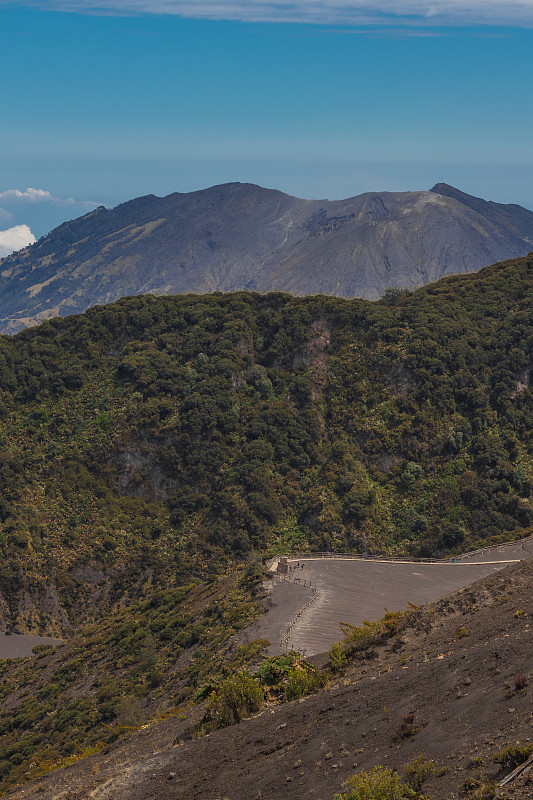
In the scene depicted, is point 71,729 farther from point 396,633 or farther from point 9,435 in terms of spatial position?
point 9,435

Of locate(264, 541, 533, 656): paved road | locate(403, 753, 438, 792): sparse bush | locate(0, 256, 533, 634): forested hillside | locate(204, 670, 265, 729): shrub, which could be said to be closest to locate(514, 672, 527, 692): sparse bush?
locate(403, 753, 438, 792): sparse bush

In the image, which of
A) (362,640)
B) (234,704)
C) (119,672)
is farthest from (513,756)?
(119,672)

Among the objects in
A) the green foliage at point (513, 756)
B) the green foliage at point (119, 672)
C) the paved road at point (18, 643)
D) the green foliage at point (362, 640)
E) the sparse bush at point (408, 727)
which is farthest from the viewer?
the paved road at point (18, 643)

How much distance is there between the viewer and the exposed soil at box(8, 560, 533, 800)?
681 inches

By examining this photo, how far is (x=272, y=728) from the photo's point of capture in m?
22.5

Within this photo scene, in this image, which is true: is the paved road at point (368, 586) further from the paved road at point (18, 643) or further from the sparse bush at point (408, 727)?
the paved road at point (18, 643)

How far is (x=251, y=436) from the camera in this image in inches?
3258

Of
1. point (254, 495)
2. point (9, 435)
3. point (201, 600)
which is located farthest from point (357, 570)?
point (9, 435)

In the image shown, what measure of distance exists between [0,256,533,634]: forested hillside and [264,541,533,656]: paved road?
7534mm

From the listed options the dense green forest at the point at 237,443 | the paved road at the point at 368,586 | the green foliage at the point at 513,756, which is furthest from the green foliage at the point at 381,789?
the dense green forest at the point at 237,443

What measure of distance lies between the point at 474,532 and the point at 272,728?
50.6m

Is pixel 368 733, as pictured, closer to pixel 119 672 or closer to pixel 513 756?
pixel 513 756

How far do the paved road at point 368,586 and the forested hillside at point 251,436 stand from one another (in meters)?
7.53

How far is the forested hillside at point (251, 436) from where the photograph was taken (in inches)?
2832
